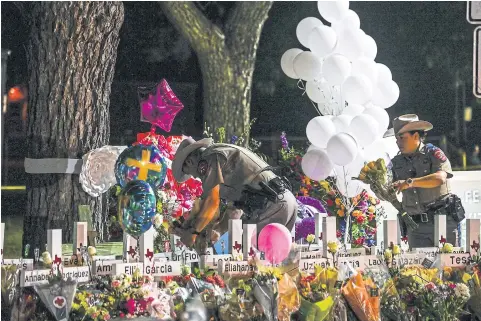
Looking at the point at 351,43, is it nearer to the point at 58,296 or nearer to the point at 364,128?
the point at 364,128

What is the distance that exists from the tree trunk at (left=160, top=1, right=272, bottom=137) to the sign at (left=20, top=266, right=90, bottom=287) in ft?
11.8

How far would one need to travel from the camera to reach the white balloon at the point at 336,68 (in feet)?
20.5

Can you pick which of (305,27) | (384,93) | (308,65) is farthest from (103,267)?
(305,27)

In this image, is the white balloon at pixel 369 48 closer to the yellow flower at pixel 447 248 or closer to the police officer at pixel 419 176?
the police officer at pixel 419 176

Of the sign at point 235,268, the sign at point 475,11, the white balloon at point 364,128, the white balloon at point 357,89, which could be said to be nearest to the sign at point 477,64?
the sign at point 475,11

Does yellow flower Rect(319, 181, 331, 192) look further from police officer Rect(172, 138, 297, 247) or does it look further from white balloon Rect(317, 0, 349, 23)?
police officer Rect(172, 138, 297, 247)

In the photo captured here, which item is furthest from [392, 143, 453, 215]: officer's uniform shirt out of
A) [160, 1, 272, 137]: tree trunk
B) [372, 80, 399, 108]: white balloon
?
[160, 1, 272, 137]: tree trunk

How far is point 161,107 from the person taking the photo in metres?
6.54

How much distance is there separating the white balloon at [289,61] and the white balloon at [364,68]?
16.9 inches

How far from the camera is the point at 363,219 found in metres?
6.79

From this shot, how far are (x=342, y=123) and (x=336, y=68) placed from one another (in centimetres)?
36

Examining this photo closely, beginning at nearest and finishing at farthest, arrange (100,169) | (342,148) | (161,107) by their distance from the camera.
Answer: (100,169), (342,148), (161,107)

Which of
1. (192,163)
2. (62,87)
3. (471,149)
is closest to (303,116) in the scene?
(471,149)

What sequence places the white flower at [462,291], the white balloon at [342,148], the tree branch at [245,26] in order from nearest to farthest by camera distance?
the white flower at [462,291] < the white balloon at [342,148] < the tree branch at [245,26]
